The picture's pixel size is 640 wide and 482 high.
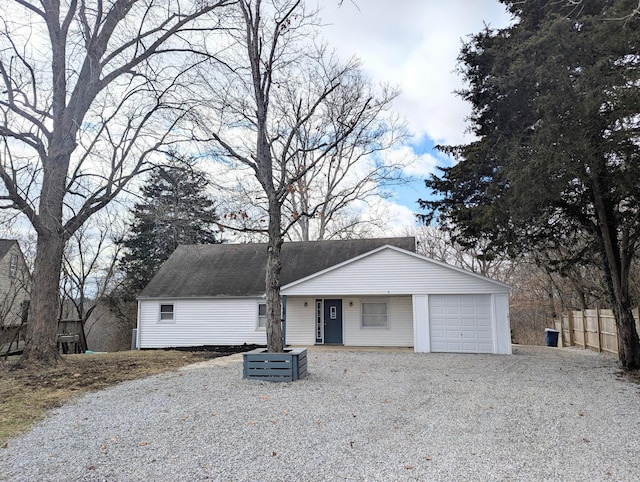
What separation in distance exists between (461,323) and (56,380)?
12.0 metres

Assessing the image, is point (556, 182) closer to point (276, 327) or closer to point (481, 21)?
point (481, 21)

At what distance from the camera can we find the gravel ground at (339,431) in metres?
4.37

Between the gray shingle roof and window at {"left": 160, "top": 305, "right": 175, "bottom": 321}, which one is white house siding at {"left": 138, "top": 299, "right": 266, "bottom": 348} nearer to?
window at {"left": 160, "top": 305, "right": 175, "bottom": 321}

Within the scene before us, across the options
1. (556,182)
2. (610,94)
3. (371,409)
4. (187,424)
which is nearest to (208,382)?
(187,424)

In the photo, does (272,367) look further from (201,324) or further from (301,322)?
(201,324)

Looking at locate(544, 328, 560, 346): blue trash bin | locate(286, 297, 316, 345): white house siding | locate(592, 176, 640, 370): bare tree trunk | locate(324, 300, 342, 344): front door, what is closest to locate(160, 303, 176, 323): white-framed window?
locate(286, 297, 316, 345): white house siding

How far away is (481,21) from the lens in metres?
11.2

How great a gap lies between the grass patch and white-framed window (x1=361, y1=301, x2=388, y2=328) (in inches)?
278

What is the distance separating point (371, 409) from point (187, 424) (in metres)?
2.69

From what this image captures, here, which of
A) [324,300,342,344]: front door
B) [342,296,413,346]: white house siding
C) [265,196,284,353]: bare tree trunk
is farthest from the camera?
[324,300,342,344]: front door

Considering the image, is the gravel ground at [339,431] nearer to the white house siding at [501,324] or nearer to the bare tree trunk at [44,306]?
the bare tree trunk at [44,306]

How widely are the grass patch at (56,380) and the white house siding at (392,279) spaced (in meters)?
5.38

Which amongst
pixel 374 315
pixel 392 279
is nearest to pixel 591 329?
pixel 392 279

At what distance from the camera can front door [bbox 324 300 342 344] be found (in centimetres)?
1752
